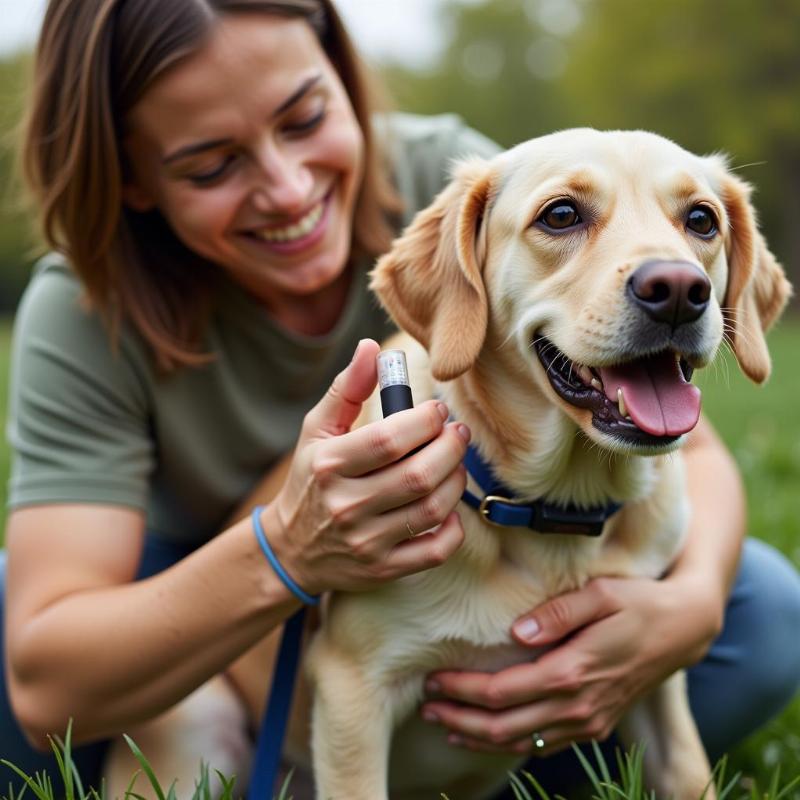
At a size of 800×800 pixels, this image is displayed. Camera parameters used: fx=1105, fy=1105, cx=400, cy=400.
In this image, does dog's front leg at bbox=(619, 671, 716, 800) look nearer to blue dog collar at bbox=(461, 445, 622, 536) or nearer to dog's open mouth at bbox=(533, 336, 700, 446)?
blue dog collar at bbox=(461, 445, 622, 536)

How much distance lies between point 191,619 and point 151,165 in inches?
46.7

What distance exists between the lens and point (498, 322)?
2.31 m

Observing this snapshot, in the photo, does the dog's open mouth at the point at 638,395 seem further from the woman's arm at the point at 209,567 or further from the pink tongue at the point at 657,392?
the woman's arm at the point at 209,567

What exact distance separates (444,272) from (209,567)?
792 millimetres

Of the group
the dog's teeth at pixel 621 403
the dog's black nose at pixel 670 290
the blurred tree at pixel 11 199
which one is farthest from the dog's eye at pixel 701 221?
the blurred tree at pixel 11 199

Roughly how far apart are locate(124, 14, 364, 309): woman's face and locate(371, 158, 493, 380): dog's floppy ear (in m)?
0.43

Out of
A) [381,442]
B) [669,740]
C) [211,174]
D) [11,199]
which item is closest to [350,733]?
[381,442]

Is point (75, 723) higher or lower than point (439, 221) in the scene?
lower

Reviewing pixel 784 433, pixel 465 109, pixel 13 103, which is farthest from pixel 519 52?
pixel 13 103

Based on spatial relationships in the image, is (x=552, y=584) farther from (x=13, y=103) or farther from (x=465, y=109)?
(x=465, y=109)

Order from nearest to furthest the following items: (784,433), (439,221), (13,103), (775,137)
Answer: (439,221)
(13,103)
(784,433)
(775,137)

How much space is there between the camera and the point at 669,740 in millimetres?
2547

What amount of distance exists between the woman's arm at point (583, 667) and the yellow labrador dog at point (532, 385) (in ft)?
0.17

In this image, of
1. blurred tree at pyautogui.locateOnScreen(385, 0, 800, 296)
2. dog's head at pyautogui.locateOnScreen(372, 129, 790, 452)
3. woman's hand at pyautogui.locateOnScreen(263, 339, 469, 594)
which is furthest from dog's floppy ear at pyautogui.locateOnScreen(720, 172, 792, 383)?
blurred tree at pyautogui.locateOnScreen(385, 0, 800, 296)
